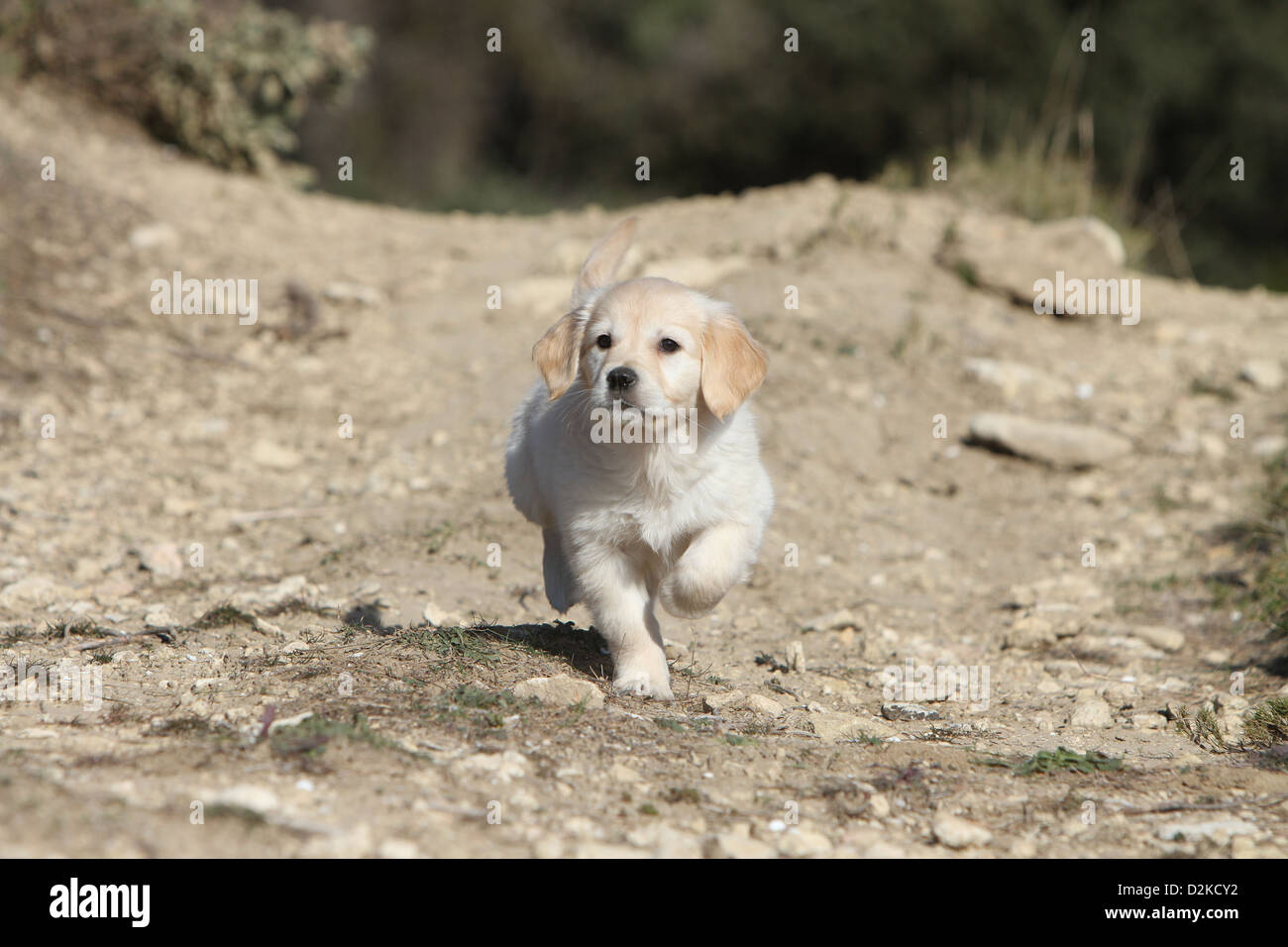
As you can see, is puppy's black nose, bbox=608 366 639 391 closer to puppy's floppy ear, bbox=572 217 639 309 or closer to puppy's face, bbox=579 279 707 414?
puppy's face, bbox=579 279 707 414

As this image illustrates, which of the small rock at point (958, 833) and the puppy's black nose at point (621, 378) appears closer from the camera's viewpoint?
the small rock at point (958, 833)

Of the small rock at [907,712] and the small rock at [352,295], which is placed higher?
the small rock at [352,295]

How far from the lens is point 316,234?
9406 millimetres

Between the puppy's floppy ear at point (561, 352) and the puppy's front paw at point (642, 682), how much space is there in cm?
88

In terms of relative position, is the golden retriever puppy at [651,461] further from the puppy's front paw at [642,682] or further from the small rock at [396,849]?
the small rock at [396,849]

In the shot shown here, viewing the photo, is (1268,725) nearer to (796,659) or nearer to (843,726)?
(843,726)

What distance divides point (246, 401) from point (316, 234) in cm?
257

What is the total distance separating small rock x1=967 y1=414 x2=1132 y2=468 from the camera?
6.88 m

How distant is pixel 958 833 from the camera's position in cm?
291

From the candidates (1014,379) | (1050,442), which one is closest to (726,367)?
(1050,442)

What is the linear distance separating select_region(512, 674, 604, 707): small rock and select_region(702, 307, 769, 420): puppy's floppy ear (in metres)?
0.90

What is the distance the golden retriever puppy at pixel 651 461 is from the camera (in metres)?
3.73

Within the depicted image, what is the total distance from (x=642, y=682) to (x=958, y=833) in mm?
1153

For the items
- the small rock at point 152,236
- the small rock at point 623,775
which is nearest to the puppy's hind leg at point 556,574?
the small rock at point 623,775
